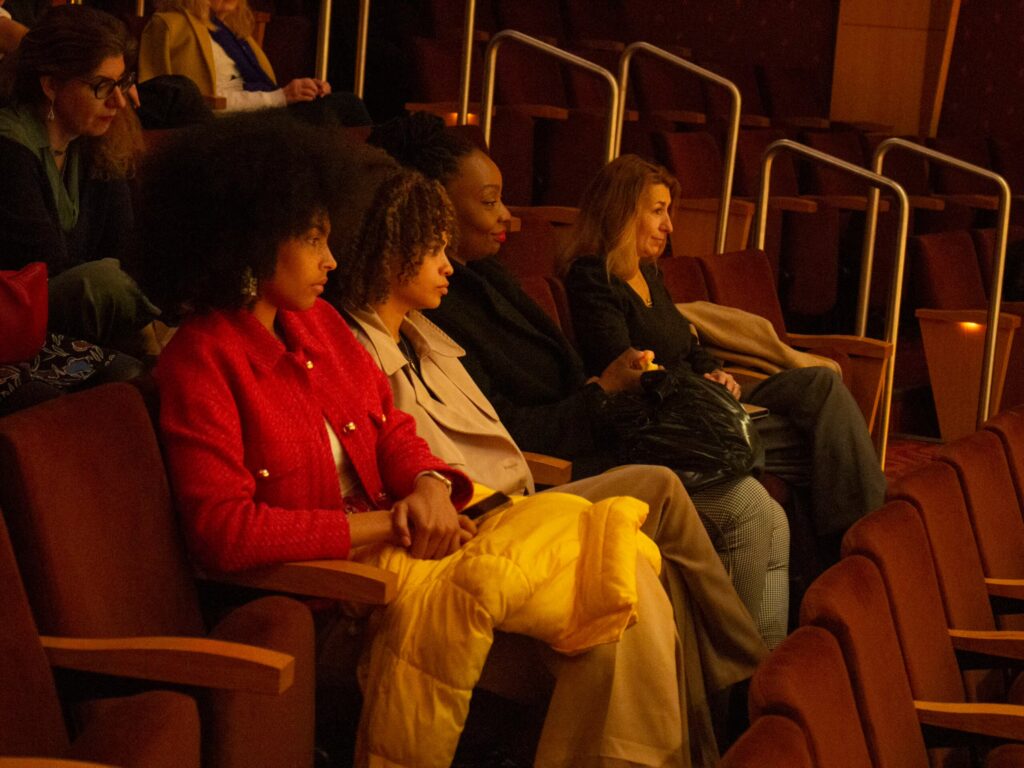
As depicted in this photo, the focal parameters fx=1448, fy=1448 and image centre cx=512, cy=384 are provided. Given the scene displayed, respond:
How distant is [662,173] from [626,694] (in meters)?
0.89

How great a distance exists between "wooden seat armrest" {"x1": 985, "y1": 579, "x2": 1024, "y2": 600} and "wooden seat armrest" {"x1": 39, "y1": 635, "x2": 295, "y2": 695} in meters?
0.66

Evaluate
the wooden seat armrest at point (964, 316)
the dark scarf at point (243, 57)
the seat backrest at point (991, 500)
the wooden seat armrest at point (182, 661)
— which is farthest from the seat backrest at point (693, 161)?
the wooden seat armrest at point (182, 661)

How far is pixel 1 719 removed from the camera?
781mm

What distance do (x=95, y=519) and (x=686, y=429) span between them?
2.32 feet

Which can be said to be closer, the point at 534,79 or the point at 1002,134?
the point at 534,79

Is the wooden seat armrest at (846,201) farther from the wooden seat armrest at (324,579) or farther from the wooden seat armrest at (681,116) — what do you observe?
the wooden seat armrest at (324,579)

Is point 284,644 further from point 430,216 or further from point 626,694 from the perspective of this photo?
point 430,216

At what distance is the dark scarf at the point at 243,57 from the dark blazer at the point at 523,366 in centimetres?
79

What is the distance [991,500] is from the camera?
52.1 inches

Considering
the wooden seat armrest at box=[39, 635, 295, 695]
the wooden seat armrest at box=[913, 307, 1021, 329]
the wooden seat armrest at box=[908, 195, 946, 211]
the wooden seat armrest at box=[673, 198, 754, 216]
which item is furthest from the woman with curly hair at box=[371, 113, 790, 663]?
the wooden seat armrest at box=[908, 195, 946, 211]

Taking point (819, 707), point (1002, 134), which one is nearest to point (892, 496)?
point (819, 707)

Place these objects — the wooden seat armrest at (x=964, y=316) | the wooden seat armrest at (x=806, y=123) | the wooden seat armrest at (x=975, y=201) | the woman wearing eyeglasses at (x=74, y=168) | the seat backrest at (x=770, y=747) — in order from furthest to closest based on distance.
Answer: the wooden seat armrest at (x=806, y=123) → the wooden seat armrest at (x=975, y=201) → the wooden seat armrest at (x=964, y=316) → the woman wearing eyeglasses at (x=74, y=168) → the seat backrest at (x=770, y=747)

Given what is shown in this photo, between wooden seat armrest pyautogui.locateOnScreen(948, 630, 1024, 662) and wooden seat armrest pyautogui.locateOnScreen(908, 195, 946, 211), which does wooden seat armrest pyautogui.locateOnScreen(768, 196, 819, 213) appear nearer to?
wooden seat armrest pyautogui.locateOnScreen(908, 195, 946, 211)

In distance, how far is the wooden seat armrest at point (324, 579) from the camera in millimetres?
968
